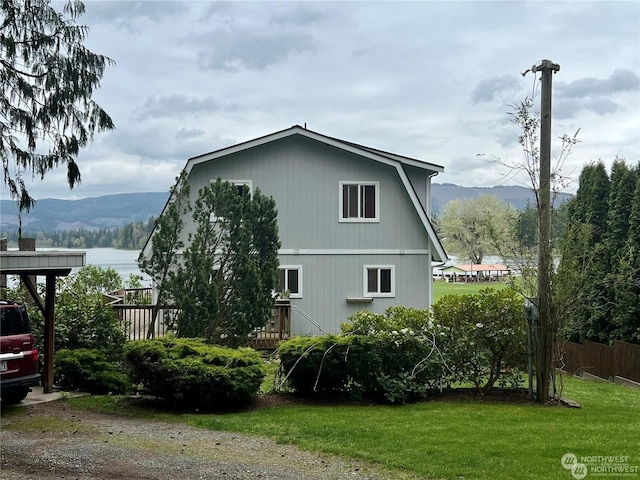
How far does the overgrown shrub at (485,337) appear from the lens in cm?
1084

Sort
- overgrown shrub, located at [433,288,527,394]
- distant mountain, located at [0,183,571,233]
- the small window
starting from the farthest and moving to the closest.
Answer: distant mountain, located at [0,183,571,233], the small window, overgrown shrub, located at [433,288,527,394]

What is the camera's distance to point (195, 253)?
41.8 ft

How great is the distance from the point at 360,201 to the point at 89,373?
11104 mm

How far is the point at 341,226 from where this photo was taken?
20.7 m

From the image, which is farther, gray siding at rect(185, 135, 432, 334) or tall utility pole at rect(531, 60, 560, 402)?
gray siding at rect(185, 135, 432, 334)

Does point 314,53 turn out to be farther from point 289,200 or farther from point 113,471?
point 113,471

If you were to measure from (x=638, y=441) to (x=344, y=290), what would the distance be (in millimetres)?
13073

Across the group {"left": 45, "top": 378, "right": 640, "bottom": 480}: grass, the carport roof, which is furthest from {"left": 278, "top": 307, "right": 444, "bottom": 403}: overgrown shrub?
the carport roof

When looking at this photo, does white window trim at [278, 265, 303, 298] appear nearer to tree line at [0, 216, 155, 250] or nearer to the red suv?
tree line at [0, 216, 155, 250]

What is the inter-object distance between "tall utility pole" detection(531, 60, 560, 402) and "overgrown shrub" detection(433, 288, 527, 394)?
0.42 meters

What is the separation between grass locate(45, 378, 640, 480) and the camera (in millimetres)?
6915

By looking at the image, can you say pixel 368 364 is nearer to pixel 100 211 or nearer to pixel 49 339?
pixel 49 339

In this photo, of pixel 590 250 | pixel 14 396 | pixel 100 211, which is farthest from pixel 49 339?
pixel 100 211

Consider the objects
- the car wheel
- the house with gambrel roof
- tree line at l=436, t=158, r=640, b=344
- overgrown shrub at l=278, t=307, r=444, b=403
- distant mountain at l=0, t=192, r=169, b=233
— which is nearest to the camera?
the car wheel
